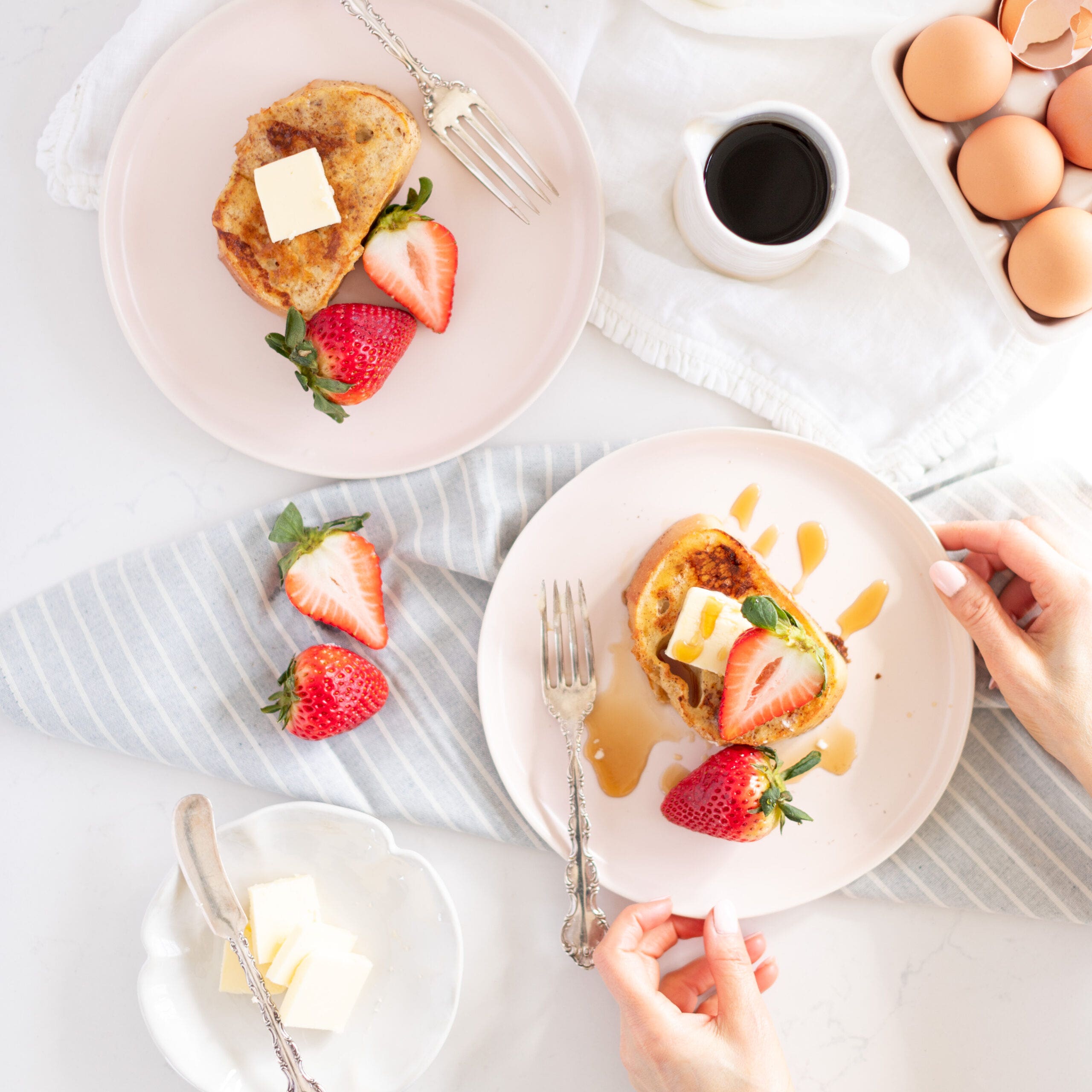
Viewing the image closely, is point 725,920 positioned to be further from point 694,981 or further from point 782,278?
point 782,278

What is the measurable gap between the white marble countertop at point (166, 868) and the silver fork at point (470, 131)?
287mm

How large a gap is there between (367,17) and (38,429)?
3.27 feet

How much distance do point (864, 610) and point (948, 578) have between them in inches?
6.1

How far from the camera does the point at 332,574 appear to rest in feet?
5.20

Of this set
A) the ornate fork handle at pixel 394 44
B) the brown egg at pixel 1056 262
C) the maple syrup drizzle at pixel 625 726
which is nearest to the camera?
the brown egg at pixel 1056 262

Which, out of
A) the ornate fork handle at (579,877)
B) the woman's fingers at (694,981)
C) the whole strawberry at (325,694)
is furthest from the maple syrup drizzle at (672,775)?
the whole strawberry at (325,694)

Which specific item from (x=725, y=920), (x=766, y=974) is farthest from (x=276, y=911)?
(x=766, y=974)

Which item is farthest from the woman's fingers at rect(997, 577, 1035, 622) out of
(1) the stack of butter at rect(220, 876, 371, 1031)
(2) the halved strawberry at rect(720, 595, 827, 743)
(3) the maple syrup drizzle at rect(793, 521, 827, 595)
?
(1) the stack of butter at rect(220, 876, 371, 1031)

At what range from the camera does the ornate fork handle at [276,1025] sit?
4.88 feet

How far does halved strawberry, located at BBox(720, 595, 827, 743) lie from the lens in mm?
1401

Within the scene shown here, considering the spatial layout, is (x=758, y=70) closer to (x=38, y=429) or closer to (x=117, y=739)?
(x=38, y=429)

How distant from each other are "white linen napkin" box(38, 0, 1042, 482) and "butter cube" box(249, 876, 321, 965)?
1.17m

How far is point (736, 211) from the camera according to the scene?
4.97 feet

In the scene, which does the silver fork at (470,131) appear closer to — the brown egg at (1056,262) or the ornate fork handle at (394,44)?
the ornate fork handle at (394,44)
